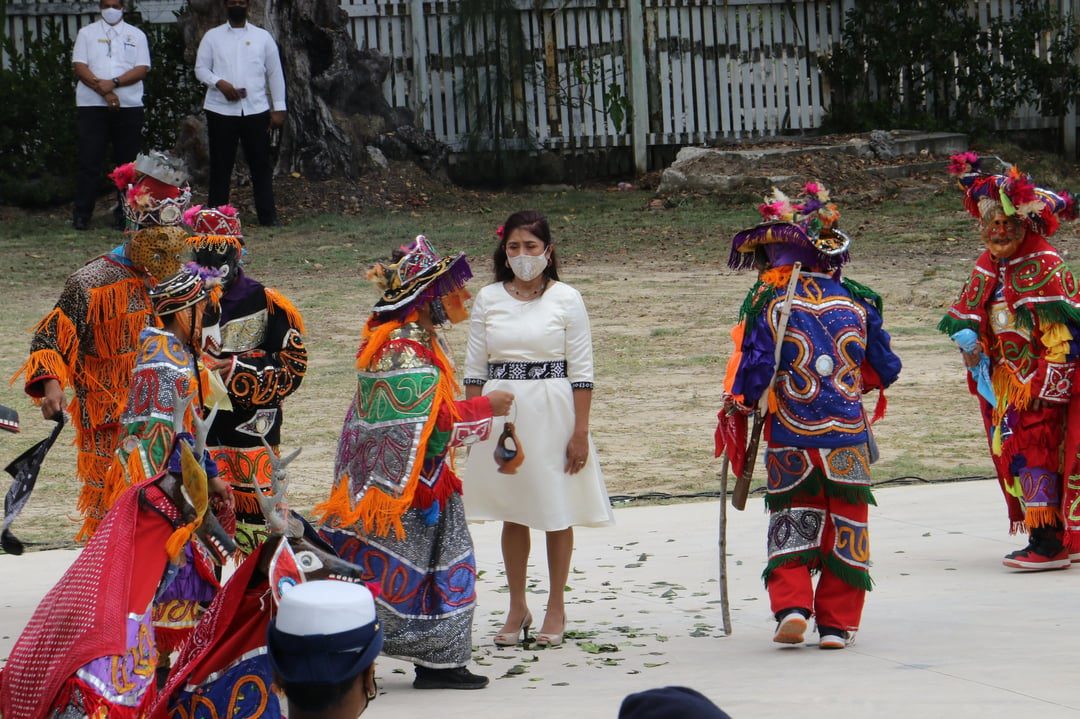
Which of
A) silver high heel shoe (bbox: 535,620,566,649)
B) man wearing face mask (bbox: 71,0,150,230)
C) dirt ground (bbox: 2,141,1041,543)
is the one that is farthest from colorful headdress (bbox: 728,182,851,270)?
man wearing face mask (bbox: 71,0,150,230)

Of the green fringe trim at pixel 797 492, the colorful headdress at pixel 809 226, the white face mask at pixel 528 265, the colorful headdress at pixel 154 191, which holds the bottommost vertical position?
the green fringe trim at pixel 797 492

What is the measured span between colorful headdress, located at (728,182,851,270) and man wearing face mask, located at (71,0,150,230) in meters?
12.4

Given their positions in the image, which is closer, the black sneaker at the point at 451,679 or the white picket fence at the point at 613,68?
the black sneaker at the point at 451,679

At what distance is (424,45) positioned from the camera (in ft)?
69.6

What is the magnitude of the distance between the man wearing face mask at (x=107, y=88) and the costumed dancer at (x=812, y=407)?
491 inches

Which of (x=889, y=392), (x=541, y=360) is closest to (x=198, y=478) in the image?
(x=541, y=360)

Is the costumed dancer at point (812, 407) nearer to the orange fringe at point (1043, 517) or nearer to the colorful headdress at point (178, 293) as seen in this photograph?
the orange fringe at point (1043, 517)

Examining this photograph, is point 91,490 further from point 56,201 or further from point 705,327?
point 56,201

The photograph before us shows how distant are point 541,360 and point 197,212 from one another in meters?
1.66

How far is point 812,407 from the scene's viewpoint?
21.0ft

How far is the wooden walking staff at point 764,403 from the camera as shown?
21.0 ft

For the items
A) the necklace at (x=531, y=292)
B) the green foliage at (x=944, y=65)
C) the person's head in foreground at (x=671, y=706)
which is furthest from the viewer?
the green foliage at (x=944, y=65)

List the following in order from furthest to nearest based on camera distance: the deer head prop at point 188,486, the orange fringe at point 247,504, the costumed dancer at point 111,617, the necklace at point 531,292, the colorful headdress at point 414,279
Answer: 1. the necklace at point 531,292
2. the orange fringe at point 247,504
3. the colorful headdress at point 414,279
4. the deer head prop at point 188,486
5. the costumed dancer at point 111,617

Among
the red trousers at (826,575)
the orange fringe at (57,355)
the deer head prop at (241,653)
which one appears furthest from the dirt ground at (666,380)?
the deer head prop at (241,653)
